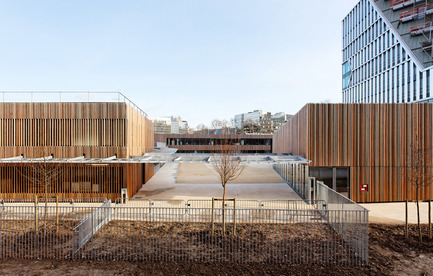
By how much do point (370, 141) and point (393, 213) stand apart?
5.06 m

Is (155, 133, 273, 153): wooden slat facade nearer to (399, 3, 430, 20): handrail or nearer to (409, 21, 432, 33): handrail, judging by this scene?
(409, 21, 432, 33): handrail

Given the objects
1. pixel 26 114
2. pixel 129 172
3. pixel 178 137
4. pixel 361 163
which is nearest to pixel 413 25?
pixel 361 163

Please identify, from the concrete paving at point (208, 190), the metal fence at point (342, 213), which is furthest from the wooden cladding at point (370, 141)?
the concrete paving at point (208, 190)

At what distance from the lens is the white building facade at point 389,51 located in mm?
38594

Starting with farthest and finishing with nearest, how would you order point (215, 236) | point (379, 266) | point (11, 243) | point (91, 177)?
point (91, 177) → point (215, 236) → point (11, 243) → point (379, 266)

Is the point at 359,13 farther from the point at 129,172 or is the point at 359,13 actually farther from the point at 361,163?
the point at 129,172

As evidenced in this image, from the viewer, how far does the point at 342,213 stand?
9.87m

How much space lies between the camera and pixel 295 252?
887 cm

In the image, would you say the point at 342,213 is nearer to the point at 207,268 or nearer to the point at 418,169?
the point at 418,169

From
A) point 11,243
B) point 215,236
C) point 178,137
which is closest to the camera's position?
point 11,243

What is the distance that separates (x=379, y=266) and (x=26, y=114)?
22214mm

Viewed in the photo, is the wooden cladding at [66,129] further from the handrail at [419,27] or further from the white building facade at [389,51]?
the handrail at [419,27]

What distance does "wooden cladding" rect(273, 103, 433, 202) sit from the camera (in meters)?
16.7

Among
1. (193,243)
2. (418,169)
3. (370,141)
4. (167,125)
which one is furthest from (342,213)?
(167,125)
